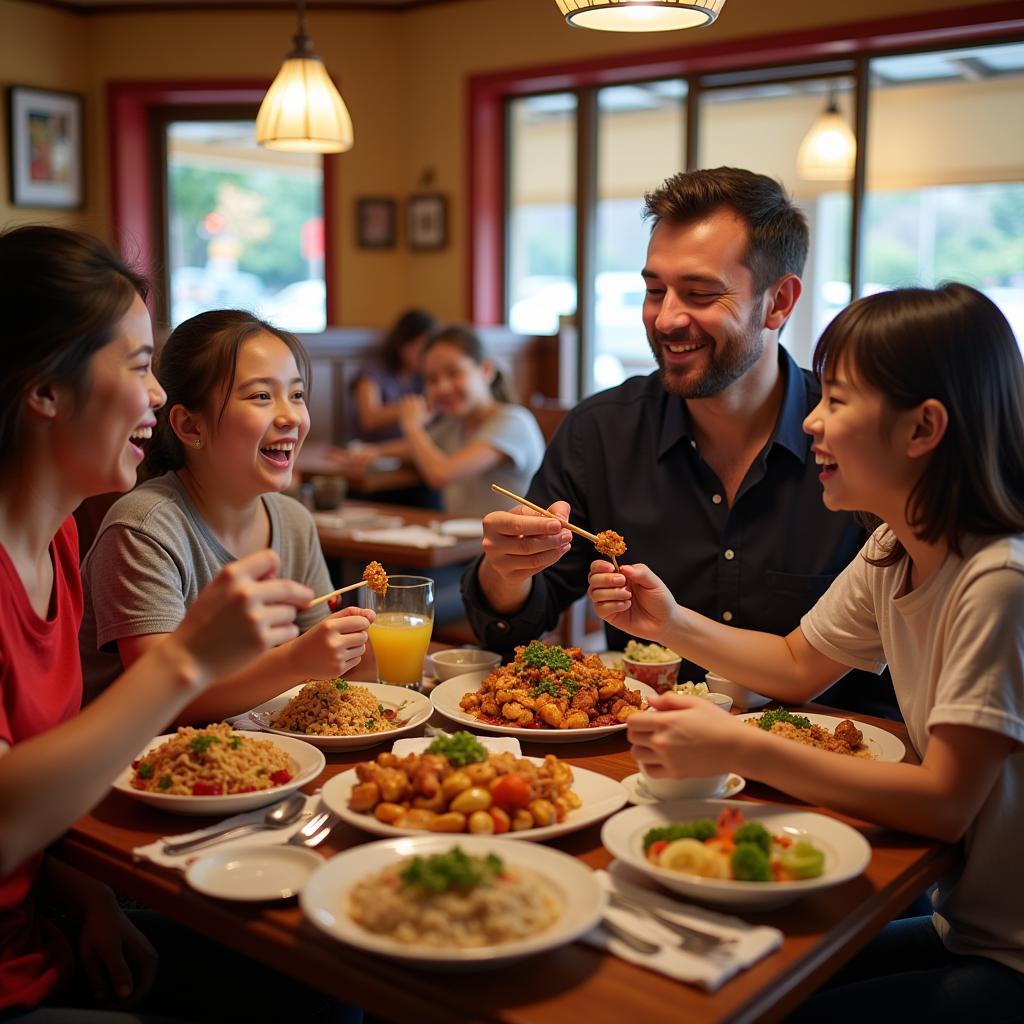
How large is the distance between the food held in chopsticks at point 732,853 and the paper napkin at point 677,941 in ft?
0.13

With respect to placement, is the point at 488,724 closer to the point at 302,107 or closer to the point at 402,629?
the point at 402,629

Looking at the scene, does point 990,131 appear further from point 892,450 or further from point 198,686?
point 198,686

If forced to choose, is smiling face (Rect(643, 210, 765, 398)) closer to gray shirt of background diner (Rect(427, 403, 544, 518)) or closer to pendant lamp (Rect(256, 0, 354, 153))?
pendant lamp (Rect(256, 0, 354, 153))

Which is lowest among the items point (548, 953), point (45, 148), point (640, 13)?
point (548, 953)

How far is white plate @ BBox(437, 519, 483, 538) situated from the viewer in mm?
3516

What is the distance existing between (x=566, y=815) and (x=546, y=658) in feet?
1.42

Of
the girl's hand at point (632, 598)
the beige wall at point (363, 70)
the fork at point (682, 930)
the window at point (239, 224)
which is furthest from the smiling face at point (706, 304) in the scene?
the window at point (239, 224)

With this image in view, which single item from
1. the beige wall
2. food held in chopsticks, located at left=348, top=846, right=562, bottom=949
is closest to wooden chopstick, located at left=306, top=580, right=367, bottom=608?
food held in chopsticks, located at left=348, top=846, right=562, bottom=949

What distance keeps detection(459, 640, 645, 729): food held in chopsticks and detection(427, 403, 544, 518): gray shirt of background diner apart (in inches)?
104

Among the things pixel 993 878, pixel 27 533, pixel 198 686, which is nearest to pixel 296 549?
pixel 27 533

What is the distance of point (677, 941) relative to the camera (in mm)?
1120

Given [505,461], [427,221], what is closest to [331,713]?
[505,461]

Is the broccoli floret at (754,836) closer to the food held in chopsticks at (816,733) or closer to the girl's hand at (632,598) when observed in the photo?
the food held in chopsticks at (816,733)

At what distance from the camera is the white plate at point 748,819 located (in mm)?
1162
